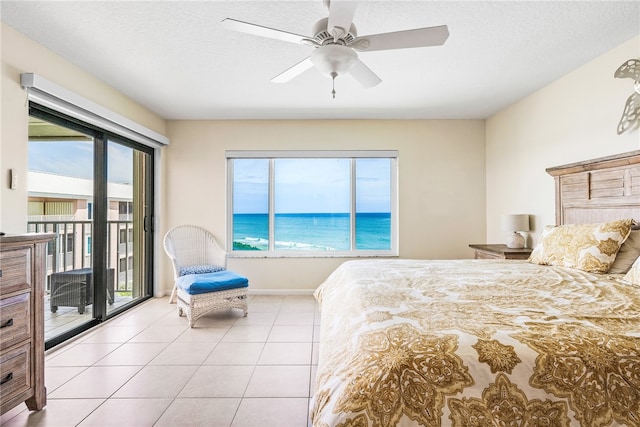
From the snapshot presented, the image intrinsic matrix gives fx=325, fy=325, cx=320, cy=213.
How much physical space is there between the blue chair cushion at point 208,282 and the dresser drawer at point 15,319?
5.00 ft

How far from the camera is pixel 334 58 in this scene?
1853mm

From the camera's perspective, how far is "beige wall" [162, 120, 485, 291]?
456cm

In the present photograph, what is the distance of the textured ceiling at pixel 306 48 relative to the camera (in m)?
2.09

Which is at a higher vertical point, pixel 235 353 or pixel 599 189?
pixel 599 189

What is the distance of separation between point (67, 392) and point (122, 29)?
2.48m

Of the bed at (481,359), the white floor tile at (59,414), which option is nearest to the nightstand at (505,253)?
the bed at (481,359)

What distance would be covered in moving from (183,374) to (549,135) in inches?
157

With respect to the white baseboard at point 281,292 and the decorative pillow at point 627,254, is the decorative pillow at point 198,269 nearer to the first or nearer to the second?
the white baseboard at point 281,292

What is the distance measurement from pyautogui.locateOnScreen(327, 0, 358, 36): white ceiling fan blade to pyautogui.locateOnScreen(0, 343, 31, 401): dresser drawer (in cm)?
236

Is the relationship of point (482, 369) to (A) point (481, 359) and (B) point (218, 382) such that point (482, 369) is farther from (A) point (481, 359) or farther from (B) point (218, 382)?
(B) point (218, 382)

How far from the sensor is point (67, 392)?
82.2 inches

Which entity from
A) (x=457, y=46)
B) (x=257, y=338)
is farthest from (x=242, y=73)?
(x=257, y=338)

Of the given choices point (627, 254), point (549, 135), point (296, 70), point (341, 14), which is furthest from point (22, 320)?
point (549, 135)

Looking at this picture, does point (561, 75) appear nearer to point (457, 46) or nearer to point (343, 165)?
point (457, 46)
